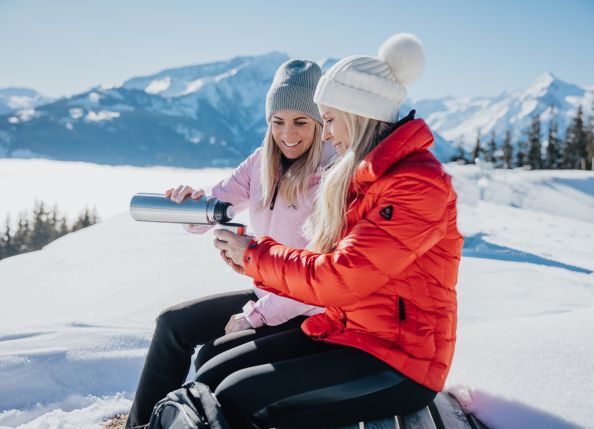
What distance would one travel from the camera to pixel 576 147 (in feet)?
142

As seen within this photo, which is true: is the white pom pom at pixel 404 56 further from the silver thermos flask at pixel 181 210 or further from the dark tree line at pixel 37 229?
the dark tree line at pixel 37 229

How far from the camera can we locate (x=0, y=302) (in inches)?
207

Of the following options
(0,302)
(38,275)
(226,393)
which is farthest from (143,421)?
(38,275)

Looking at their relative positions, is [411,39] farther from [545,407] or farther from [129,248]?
[129,248]

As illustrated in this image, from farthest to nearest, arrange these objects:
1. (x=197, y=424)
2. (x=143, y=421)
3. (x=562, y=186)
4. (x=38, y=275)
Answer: (x=562, y=186) < (x=38, y=275) < (x=143, y=421) < (x=197, y=424)

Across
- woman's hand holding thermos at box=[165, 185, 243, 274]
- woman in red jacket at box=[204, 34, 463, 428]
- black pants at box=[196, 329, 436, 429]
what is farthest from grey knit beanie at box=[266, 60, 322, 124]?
black pants at box=[196, 329, 436, 429]

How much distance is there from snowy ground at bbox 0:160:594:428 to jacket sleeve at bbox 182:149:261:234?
127 cm

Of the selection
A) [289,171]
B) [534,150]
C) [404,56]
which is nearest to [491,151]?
[534,150]

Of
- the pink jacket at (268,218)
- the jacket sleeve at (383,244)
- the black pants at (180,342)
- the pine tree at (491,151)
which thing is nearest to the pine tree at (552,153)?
the pine tree at (491,151)

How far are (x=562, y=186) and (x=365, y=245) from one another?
84.9 feet

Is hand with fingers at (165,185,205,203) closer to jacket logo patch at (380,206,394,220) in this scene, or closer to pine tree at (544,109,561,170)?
jacket logo patch at (380,206,394,220)

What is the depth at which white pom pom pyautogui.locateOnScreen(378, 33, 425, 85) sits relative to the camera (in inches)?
74.3

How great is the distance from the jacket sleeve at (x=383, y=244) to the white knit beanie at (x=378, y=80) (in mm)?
465

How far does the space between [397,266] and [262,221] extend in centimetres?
115
